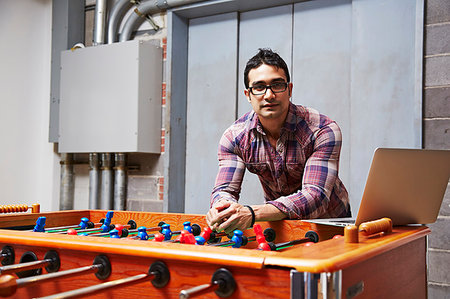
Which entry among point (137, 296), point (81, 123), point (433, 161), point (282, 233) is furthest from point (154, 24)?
point (137, 296)

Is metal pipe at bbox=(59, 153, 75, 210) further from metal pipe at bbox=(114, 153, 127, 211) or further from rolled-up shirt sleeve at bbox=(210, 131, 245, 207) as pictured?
rolled-up shirt sleeve at bbox=(210, 131, 245, 207)

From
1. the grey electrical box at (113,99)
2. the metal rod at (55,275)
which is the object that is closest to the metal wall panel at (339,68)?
the grey electrical box at (113,99)

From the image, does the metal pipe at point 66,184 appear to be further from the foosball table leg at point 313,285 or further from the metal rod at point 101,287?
the foosball table leg at point 313,285

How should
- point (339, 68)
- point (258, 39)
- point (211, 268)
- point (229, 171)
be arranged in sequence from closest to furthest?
1. point (211, 268)
2. point (229, 171)
3. point (339, 68)
4. point (258, 39)

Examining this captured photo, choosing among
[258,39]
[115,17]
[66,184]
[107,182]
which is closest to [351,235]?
[258,39]

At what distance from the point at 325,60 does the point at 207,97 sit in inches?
36.4

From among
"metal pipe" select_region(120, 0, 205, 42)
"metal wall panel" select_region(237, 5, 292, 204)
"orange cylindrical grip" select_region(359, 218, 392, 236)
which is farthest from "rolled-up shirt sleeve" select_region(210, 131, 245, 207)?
"metal pipe" select_region(120, 0, 205, 42)

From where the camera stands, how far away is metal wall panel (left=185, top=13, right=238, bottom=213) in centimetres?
356

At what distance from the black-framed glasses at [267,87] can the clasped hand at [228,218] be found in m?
0.58

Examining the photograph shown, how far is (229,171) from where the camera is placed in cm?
217

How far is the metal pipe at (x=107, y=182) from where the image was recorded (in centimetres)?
375

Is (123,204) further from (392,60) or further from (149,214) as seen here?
(392,60)

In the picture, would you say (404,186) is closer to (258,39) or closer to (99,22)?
(258,39)

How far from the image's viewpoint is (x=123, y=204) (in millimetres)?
3764
